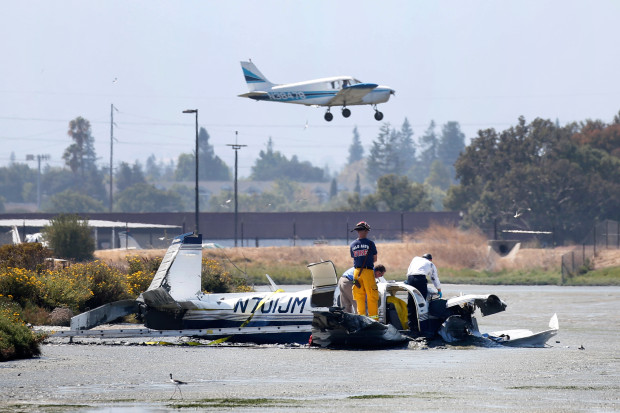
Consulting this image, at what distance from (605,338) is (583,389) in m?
10.1

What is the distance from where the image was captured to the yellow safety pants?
1922cm

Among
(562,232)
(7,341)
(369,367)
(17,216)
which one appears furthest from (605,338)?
(17,216)

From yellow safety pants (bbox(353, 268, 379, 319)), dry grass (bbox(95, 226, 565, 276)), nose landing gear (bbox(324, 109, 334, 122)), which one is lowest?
dry grass (bbox(95, 226, 565, 276))

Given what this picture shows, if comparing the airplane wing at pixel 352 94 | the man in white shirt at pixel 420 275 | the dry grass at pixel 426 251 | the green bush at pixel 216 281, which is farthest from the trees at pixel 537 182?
the man in white shirt at pixel 420 275

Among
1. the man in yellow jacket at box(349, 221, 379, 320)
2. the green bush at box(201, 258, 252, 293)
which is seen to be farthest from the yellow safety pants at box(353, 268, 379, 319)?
the green bush at box(201, 258, 252, 293)

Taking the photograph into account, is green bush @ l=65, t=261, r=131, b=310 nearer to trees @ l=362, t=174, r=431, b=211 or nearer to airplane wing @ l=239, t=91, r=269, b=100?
airplane wing @ l=239, t=91, r=269, b=100

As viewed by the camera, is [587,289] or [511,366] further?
[587,289]

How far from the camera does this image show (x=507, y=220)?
98500 millimetres

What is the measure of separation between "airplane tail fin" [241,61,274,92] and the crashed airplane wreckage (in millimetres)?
37938

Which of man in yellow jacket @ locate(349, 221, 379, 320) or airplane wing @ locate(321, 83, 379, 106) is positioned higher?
airplane wing @ locate(321, 83, 379, 106)

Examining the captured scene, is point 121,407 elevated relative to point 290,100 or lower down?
lower down

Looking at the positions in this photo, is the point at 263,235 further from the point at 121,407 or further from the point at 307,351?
the point at 121,407

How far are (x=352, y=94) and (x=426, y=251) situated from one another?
14474 millimetres

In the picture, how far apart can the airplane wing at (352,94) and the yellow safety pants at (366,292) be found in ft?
120
